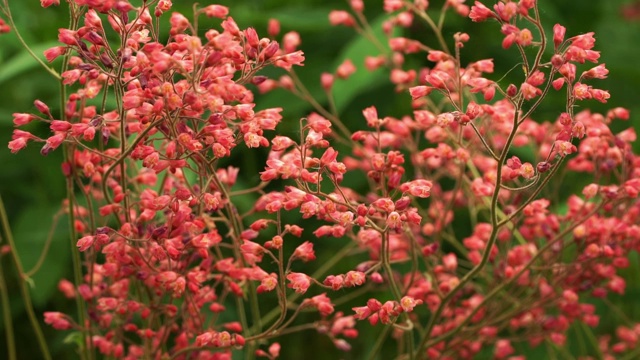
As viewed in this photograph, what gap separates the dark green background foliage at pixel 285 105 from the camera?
1.53 meters

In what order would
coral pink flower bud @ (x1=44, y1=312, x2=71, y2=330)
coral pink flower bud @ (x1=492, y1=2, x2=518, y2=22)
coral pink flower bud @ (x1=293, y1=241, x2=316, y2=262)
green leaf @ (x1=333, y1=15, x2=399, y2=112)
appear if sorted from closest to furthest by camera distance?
coral pink flower bud @ (x1=492, y1=2, x2=518, y2=22) < coral pink flower bud @ (x1=293, y1=241, x2=316, y2=262) < coral pink flower bud @ (x1=44, y1=312, x2=71, y2=330) < green leaf @ (x1=333, y1=15, x2=399, y2=112)

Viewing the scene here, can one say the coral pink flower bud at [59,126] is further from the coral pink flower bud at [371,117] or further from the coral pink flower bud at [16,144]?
A: the coral pink flower bud at [371,117]

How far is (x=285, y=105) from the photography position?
5.43 ft

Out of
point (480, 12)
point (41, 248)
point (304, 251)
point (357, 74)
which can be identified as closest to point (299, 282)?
point (304, 251)

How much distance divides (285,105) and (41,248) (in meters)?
0.48

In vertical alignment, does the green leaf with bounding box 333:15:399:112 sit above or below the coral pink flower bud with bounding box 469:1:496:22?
below

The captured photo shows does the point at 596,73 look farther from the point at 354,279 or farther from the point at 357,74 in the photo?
the point at 357,74

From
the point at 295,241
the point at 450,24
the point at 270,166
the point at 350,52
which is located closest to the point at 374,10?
the point at 450,24

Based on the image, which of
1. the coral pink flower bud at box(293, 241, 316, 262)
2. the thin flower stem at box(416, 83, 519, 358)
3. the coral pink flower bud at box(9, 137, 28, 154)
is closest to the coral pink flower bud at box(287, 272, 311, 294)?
the coral pink flower bud at box(293, 241, 316, 262)

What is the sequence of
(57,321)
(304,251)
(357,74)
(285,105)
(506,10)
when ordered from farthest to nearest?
1. (285,105)
2. (357,74)
3. (57,321)
4. (304,251)
5. (506,10)

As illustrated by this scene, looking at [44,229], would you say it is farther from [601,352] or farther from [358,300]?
[601,352]

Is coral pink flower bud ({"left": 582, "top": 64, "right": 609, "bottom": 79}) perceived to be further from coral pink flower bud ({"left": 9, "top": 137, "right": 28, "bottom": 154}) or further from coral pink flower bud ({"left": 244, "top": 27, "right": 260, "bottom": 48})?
coral pink flower bud ({"left": 9, "top": 137, "right": 28, "bottom": 154})

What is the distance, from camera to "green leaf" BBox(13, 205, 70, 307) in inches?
58.8

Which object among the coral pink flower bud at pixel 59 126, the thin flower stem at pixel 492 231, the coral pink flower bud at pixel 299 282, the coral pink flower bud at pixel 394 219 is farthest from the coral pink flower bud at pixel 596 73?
the coral pink flower bud at pixel 59 126
